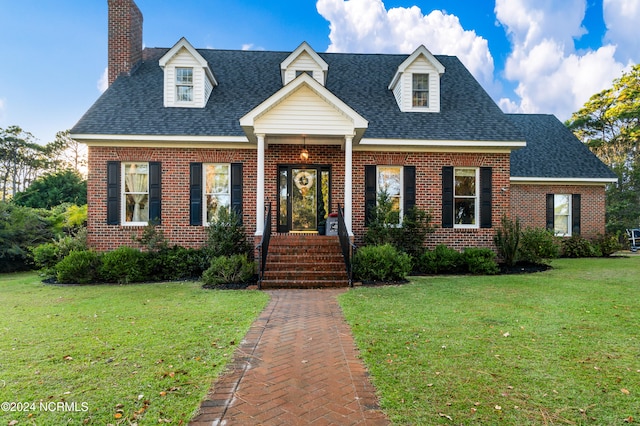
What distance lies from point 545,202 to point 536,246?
527 cm

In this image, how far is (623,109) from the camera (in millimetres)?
24719

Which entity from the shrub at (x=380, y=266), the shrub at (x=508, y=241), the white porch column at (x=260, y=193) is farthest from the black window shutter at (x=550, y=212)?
the white porch column at (x=260, y=193)

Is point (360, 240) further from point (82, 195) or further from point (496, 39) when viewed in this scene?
point (82, 195)

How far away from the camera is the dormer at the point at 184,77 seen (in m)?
11.3

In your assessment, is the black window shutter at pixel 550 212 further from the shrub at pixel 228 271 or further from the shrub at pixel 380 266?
the shrub at pixel 228 271

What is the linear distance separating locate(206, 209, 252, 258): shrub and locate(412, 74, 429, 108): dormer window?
7.28m

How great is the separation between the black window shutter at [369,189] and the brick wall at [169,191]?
3438 millimetres

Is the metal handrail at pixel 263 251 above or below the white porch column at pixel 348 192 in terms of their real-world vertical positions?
below

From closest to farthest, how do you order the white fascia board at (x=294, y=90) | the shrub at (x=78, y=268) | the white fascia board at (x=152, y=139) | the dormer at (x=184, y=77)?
the shrub at (x=78, y=268), the white fascia board at (x=294, y=90), the white fascia board at (x=152, y=139), the dormer at (x=184, y=77)

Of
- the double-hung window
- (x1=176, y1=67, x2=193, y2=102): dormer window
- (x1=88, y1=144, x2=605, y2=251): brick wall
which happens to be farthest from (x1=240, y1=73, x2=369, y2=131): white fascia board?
the double-hung window

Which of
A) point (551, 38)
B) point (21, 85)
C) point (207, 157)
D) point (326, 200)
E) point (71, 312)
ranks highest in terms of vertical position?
point (551, 38)

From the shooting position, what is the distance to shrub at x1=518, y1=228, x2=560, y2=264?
10711mm

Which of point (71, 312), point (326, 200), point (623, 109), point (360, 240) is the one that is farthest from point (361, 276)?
point (623, 109)

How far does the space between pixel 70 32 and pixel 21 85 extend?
8.00 metres
